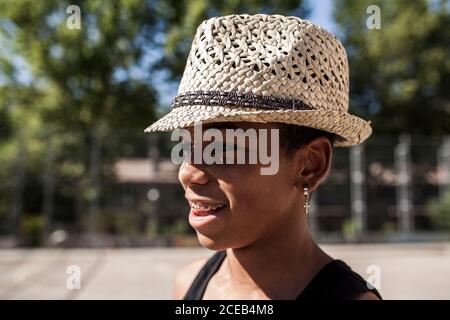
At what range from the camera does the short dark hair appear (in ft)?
4.94

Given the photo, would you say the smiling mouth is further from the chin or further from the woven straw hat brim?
the woven straw hat brim

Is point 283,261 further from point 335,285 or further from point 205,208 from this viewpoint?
point 205,208

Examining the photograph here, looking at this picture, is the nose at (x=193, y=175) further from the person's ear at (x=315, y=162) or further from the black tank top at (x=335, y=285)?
the black tank top at (x=335, y=285)

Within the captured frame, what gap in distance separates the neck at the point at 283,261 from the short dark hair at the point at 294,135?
0.24 metres

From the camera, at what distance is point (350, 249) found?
13.2m

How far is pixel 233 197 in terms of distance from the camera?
146 cm

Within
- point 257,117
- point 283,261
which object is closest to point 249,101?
point 257,117

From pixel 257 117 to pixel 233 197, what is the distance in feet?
0.73

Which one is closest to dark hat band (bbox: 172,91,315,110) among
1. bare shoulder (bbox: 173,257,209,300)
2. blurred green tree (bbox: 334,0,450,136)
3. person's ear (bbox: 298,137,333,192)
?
person's ear (bbox: 298,137,333,192)

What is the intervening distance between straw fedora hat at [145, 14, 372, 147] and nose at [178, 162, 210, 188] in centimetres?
12
